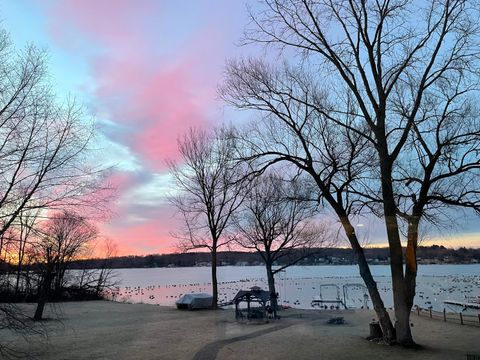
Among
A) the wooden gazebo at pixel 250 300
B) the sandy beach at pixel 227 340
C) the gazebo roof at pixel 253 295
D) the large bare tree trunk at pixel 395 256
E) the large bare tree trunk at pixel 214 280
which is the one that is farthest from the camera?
the large bare tree trunk at pixel 214 280

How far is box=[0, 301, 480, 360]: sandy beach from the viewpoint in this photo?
15188 millimetres

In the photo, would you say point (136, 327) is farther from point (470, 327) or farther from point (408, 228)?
point (470, 327)

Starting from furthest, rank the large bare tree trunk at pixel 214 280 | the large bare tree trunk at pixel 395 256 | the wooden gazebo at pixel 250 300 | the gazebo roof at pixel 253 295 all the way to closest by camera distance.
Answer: the large bare tree trunk at pixel 214 280 → the gazebo roof at pixel 253 295 → the wooden gazebo at pixel 250 300 → the large bare tree trunk at pixel 395 256

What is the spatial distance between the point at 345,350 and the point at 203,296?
19026 mm

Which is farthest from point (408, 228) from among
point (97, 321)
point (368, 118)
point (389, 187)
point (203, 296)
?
point (203, 296)

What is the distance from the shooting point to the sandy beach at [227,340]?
49.8 feet

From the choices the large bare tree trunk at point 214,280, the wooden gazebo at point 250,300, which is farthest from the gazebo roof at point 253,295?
the large bare tree trunk at point 214,280

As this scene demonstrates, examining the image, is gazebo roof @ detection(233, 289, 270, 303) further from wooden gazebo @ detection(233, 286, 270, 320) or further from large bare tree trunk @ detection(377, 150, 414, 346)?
large bare tree trunk @ detection(377, 150, 414, 346)

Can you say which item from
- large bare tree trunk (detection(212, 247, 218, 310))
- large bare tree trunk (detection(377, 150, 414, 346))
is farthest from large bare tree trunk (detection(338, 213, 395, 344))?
large bare tree trunk (detection(212, 247, 218, 310))

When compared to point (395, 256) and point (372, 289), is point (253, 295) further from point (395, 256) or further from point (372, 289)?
point (395, 256)

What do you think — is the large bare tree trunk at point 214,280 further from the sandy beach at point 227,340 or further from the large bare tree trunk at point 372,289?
the large bare tree trunk at point 372,289

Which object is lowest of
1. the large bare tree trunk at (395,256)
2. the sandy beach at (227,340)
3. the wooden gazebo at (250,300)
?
the sandy beach at (227,340)

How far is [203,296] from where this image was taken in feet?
111

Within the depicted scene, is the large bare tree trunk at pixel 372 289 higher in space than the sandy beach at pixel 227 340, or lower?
higher
